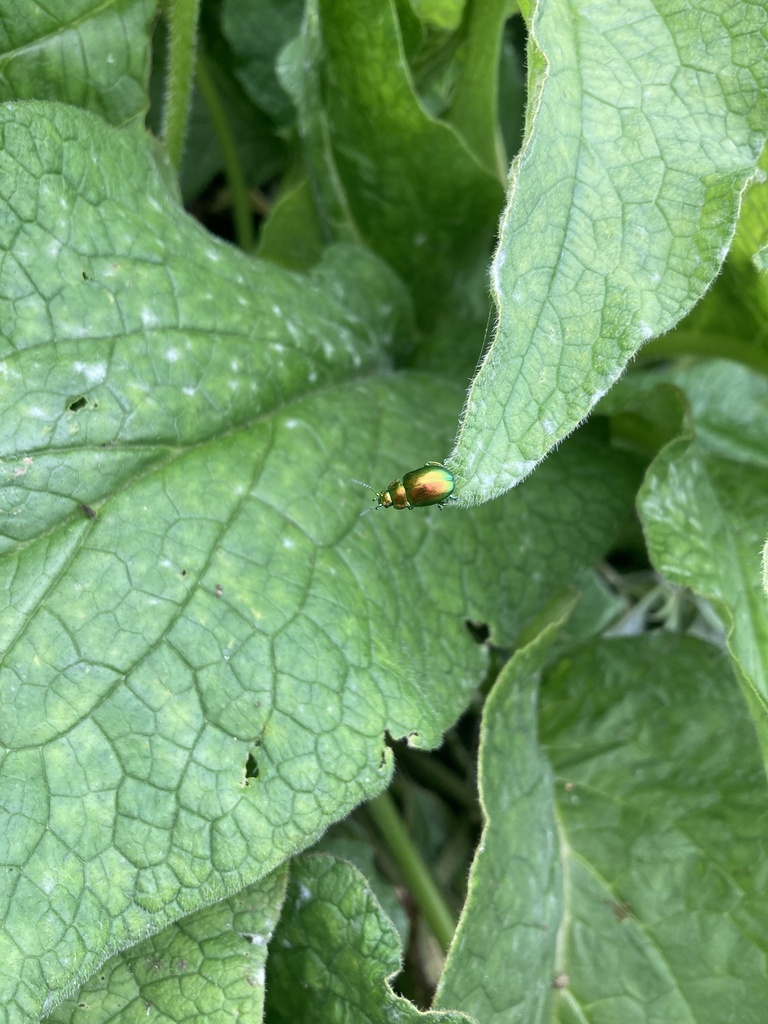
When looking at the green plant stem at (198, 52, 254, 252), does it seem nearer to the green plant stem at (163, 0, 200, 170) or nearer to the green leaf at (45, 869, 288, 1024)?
the green plant stem at (163, 0, 200, 170)

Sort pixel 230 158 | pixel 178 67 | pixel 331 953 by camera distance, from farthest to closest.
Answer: pixel 230 158 < pixel 178 67 < pixel 331 953

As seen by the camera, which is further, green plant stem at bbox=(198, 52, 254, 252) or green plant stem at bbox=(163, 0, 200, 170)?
green plant stem at bbox=(198, 52, 254, 252)

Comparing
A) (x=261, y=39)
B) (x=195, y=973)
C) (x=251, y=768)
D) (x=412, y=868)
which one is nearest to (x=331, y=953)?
(x=195, y=973)

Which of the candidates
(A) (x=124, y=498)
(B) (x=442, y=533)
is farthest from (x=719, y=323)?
(A) (x=124, y=498)

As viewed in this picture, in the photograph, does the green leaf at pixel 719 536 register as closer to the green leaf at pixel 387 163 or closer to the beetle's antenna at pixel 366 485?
the beetle's antenna at pixel 366 485

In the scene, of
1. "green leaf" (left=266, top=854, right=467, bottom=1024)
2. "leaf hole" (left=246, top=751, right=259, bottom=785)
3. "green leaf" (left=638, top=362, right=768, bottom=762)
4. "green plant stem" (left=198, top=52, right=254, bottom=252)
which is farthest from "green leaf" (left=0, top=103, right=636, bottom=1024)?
"green plant stem" (left=198, top=52, right=254, bottom=252)

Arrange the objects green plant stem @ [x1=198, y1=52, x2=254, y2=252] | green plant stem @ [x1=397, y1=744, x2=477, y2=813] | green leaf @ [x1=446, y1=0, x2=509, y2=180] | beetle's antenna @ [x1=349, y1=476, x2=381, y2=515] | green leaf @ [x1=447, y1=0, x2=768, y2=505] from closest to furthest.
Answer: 1. green leaf @ [x1=447, y1=0, x2=768, y2=505]
2. beetle's antenna @ [x1=349, y1=476, x2=381, y2=515]
3. green leaf @ [x1=446, y1=0, x2=509, y2=180]
4. green plant stem @ [x1=397, y1=744, x2=477, y2=813]
5. green plant stem @ [x1=198, y1=52, x2=254, y2=252]

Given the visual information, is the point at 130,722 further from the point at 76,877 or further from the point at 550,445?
the point at 550,445

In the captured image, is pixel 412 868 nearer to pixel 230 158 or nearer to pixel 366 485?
pixel 366 485
